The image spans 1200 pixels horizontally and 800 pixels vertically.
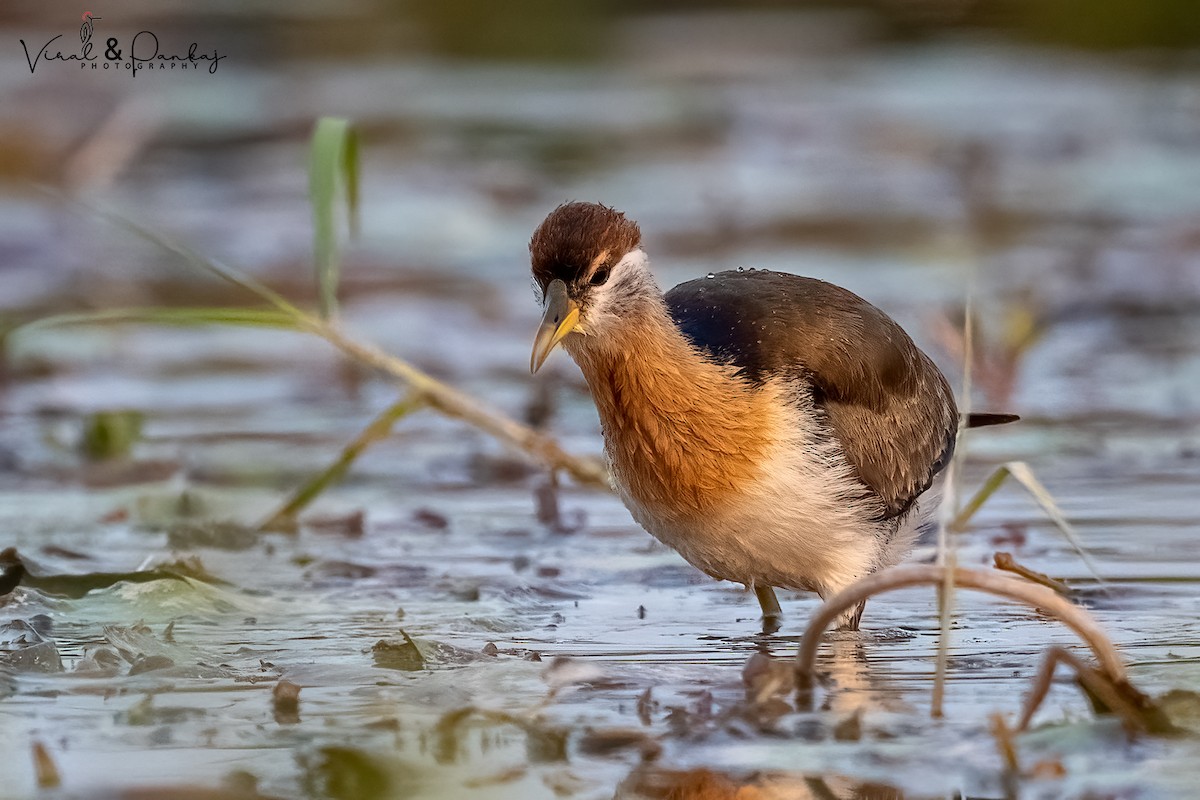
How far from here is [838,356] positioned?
20.1 feet

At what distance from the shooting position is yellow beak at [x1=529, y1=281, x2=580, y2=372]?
18.2 ft

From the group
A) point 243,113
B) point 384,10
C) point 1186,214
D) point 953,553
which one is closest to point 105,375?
point 953,553

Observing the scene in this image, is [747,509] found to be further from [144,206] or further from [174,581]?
[144,206]

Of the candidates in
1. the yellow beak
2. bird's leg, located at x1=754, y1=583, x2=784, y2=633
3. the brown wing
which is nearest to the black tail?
the brown wing

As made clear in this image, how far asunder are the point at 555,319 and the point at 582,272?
17cm

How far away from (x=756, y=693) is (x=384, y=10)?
59.7 feet

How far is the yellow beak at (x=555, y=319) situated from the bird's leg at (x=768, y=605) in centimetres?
101

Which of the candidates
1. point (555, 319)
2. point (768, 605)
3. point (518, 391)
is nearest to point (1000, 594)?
point (555, 319)

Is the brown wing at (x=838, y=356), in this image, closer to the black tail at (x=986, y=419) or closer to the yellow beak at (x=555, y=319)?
the black tail at (x=986, y=419)

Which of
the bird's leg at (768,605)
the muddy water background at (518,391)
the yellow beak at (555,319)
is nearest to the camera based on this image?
the muddy water background at (518,391)

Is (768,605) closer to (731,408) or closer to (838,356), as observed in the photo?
(731,408)

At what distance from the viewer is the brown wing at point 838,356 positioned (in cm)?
605
